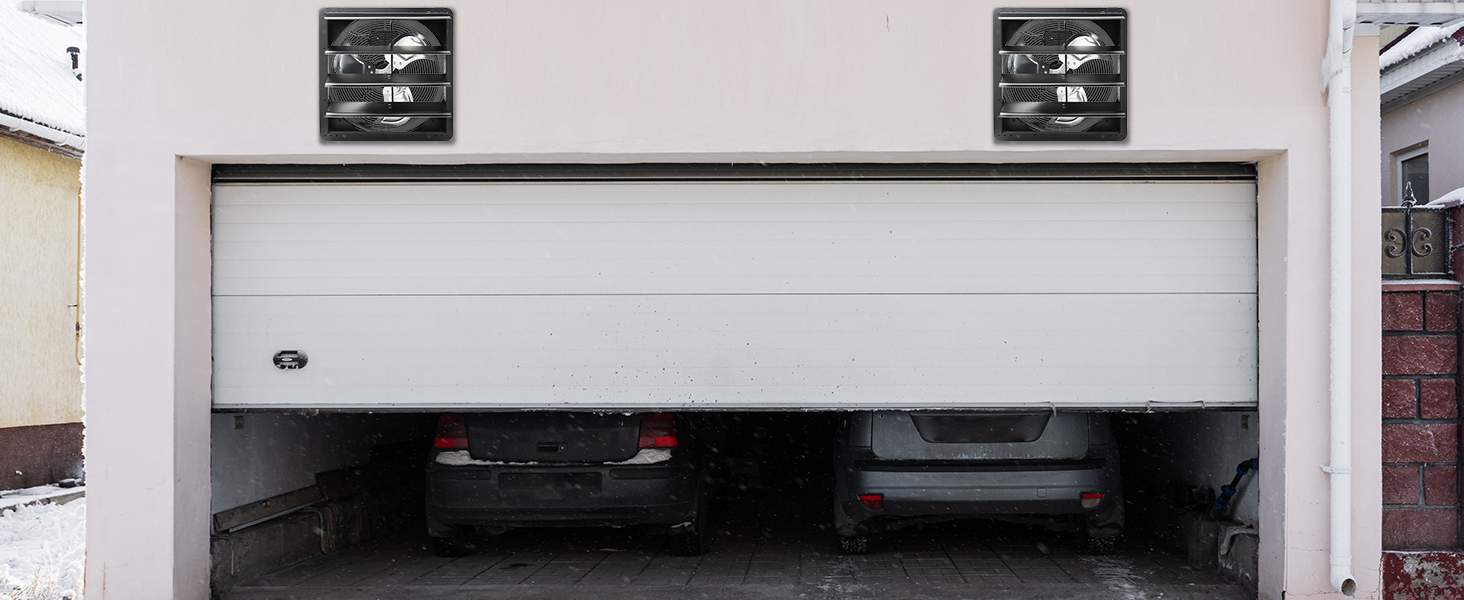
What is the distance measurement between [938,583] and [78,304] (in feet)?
33.8

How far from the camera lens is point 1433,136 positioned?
29.1 feet

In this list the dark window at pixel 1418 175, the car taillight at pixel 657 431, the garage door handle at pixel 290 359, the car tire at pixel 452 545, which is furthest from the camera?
the dark window at pixel 1418 175

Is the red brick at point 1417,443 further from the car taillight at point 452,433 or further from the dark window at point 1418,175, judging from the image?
the car taillight at point 452,433

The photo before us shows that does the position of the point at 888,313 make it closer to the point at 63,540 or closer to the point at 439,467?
the point at 439,467

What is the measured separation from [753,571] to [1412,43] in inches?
265

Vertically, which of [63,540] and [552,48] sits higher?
[552,48]

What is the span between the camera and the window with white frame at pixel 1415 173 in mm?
9148

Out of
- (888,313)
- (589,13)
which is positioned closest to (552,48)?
(589,13)

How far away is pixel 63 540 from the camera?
727 cm

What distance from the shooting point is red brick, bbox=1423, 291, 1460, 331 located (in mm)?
5273

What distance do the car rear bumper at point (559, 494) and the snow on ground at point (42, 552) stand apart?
6.69 feet

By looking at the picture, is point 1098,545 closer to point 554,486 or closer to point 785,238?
point 785,238


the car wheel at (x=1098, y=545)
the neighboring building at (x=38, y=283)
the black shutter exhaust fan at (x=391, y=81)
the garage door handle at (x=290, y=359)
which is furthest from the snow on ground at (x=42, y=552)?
the car wheel at (x=1098, y=545)

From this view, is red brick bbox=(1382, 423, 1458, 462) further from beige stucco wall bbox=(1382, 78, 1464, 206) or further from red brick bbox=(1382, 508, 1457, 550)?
beige stucco wall bbox=(1382, 78, 1464, 206)
